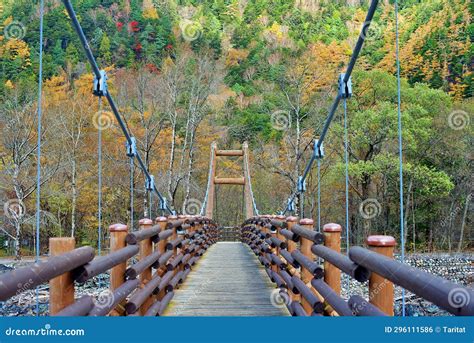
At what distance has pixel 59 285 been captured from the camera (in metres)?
1.97

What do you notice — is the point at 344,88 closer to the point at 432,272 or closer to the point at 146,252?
the point at 146,252

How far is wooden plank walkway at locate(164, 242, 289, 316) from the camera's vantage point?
423cm

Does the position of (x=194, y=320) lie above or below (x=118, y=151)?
below

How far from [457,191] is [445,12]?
11118 mm

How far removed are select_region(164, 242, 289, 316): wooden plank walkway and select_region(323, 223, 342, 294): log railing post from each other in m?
1.16

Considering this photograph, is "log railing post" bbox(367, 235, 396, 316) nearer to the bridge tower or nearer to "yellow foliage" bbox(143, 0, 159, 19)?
the bridge tower

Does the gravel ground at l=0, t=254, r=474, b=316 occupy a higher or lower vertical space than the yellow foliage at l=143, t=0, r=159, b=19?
lower

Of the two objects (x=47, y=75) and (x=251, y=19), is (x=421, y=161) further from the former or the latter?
(x=251, y=19)

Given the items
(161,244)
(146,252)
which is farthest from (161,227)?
(146,252)

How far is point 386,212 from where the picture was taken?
2155 centimetres

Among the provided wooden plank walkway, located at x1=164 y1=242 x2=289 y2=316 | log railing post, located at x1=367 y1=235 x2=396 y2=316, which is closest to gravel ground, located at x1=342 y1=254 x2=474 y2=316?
wooden plank walkway, located at x1=164 y1=242 x2=289 y2=316

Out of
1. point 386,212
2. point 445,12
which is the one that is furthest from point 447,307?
point 445,12

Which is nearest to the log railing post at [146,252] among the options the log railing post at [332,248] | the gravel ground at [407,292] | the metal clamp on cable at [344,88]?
the log railing post at [332,248]

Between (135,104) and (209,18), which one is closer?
(135,104)
